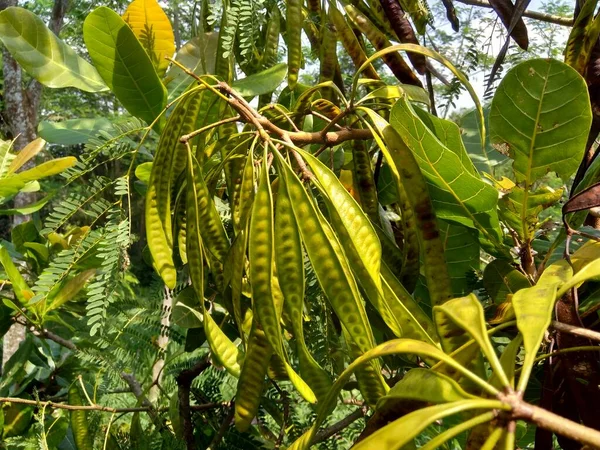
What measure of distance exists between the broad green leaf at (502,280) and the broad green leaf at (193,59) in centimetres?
53

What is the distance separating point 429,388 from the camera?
1.12 feet

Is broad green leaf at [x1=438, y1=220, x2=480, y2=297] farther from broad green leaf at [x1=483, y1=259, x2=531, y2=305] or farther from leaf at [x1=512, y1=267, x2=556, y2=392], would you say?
leaf at [x1=512, y1=267, x2=556, y2=392]

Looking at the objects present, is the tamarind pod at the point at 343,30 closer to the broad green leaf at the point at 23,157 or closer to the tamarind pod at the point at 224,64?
the tamarind pod at the point at 224,64

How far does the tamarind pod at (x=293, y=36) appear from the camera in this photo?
0.77m

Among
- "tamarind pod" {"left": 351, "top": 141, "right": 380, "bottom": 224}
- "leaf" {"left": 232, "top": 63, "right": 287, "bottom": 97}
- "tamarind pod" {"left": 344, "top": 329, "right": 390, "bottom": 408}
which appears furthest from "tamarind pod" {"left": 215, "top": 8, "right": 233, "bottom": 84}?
"tamarind pod" {"left": 344, "top": 329, "right": 390, "bottom": 408}

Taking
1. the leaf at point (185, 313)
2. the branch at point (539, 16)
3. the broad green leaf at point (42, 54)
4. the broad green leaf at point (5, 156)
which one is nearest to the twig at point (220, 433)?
the leaf at point (185, 313)

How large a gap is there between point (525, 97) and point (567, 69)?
0.04m

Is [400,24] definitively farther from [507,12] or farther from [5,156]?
[5,156]

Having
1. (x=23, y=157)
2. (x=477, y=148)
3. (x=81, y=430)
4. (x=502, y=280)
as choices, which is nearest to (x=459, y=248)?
(x=502, y=280)

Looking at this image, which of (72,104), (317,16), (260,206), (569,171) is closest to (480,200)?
(569,171)

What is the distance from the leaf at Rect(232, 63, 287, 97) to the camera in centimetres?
81

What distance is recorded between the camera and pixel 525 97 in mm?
530

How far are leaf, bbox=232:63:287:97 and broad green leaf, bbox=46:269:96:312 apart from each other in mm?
428

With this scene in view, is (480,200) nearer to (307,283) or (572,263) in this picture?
(572,263)
